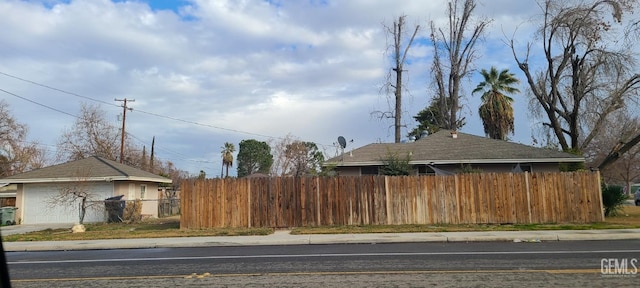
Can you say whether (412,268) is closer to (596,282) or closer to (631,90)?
(596,282)

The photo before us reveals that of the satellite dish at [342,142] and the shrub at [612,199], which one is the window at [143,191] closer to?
the satellite dish at [342,142]

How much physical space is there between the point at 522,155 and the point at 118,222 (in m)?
20.4

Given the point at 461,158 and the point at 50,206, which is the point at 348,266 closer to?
the point at 461,158

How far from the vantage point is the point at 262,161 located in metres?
73.3

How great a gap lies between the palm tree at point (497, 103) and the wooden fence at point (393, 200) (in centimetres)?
1836

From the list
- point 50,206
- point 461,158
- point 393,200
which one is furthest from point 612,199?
point 50,206

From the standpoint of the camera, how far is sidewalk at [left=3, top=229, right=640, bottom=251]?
45.8 ft

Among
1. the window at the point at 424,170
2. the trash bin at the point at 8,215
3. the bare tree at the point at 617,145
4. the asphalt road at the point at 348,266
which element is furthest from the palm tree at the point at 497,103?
the trash bin at the point at 8,215

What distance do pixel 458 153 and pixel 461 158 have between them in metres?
0.90

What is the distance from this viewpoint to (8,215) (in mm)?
25188

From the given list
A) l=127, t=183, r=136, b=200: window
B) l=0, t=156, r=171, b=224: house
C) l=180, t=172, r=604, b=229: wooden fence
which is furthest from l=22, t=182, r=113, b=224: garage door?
l=180, t=172, r=604, b=229: wooden fence

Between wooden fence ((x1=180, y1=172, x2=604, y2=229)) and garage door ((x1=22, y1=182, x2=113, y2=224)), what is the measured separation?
10.3 metres

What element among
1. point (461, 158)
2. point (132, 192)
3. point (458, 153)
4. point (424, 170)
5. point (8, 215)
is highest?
point (458, 153)

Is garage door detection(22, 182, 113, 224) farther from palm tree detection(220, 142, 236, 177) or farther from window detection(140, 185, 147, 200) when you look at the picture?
palm tree detection(220, 142, 236, 177)
